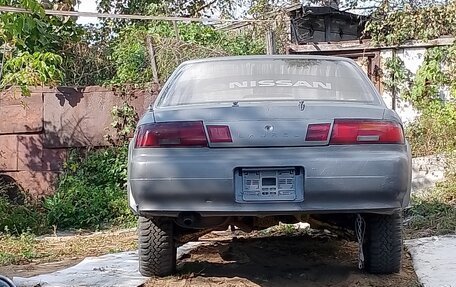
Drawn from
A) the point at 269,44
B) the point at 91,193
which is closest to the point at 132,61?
the point at 269,44

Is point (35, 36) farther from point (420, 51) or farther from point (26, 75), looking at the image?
point (420, 51)

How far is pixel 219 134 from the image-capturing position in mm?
3303

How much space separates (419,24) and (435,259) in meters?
7.78

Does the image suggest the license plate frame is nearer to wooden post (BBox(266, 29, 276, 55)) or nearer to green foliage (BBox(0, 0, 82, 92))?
green foliage (BBox(0, 0, 82, 92))

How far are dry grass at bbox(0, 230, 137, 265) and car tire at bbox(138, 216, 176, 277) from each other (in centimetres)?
166

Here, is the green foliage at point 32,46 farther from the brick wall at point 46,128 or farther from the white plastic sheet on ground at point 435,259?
the white plastic sheet on ground at point 435,259

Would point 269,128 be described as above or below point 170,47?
below

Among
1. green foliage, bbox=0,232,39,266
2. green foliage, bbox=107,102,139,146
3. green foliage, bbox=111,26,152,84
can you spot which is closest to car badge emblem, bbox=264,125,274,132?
green foliage, bbox=0,232,39,266

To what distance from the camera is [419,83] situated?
35.9ft

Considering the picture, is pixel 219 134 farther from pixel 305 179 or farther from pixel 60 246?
pixel 60 246

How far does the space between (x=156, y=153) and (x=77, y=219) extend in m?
4.49

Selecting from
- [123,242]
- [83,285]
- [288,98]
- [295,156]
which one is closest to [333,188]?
[295,156]

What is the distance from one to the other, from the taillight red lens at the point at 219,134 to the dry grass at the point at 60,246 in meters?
2.59

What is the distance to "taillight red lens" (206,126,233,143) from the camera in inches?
130
